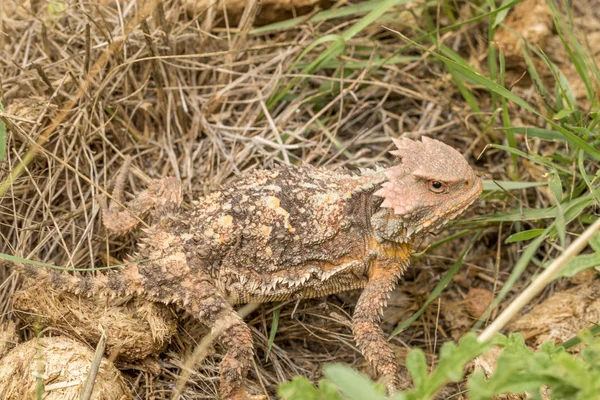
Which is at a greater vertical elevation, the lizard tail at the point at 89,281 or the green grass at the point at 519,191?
the green grass at the point at 519,191

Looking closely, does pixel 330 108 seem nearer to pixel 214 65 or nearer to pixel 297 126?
pixel 297 126

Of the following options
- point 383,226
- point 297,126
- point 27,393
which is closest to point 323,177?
point 383,226

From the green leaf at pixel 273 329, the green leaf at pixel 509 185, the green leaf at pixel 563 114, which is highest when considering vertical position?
the green leaf at pixel 563 114

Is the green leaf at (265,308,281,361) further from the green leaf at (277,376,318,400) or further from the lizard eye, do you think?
the green leaf at (277,376,318,400)

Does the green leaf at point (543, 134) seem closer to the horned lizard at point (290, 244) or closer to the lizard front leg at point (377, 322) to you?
the horned lizard at point (290, 244)

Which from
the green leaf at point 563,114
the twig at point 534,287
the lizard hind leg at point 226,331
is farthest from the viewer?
the green leaf at point 563,114

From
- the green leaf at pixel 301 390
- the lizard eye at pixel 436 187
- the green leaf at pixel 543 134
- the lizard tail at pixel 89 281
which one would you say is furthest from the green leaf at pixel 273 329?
the green leaf at pixel 543 134

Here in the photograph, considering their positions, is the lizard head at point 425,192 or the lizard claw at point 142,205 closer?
the lizard head at point 425,192
